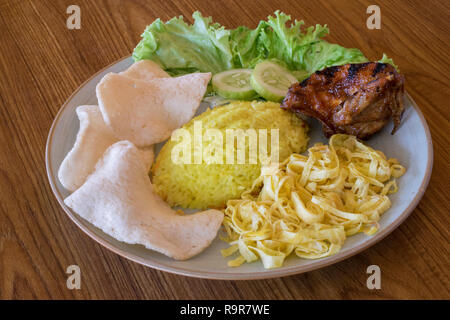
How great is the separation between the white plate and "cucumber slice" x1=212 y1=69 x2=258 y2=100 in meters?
0.48

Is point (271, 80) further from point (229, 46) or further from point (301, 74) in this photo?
point (229, 46)

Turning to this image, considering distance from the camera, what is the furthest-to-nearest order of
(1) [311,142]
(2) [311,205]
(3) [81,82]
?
(3) [81,82]
(1) [311,142]
(2) [311,205]

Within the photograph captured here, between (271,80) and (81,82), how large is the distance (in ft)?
4.81

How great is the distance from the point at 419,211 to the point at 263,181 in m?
0.84

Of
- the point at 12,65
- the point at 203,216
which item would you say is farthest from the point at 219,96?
the point at 12,65

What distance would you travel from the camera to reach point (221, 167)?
112 inches

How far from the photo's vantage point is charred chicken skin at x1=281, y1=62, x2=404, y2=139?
9.26 ft

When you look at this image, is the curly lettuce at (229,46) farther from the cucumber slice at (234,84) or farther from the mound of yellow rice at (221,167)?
the mound of yellow rice at (221,167)

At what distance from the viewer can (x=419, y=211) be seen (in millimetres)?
2643

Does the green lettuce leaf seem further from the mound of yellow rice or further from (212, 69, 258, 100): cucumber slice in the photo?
the mound of yellow rice

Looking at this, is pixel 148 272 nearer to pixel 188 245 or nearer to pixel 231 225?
pixel 188 245

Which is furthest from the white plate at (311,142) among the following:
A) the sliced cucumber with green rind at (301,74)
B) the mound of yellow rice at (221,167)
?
the sliced cucumber with green rind at (301,74)

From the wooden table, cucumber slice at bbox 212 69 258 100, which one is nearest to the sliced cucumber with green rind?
cucumber slice at bbox 212 69 258 100

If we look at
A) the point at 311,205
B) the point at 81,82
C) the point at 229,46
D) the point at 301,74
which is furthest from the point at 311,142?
the point at 81,82
